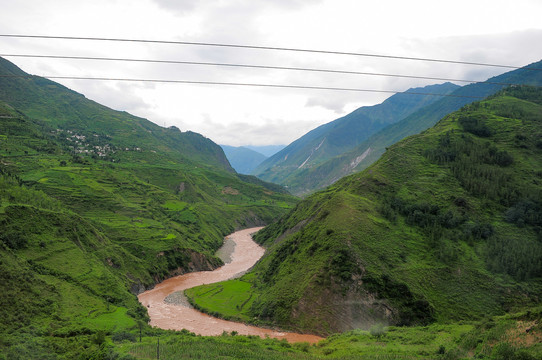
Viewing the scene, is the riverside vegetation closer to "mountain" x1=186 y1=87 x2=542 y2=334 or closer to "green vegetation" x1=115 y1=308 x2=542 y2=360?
"green vegetation" x1=115 y1=308 x2=542 y2=360

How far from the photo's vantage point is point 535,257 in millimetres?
52594

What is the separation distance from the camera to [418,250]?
56531 millimetres

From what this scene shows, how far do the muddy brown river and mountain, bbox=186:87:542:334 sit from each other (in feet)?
7.60

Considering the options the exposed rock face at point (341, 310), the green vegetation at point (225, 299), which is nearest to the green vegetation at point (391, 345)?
the exposed rock face at point (341, 310)

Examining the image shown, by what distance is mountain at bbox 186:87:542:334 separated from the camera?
48.6 meters

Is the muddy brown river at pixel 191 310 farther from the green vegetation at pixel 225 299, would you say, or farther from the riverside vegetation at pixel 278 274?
the riverside vegetation at pixel 278 274

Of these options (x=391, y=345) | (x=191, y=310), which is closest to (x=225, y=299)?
(x=191, y=310)

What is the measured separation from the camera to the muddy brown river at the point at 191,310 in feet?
163

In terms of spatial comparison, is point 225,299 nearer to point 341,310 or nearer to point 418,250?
point 341,310

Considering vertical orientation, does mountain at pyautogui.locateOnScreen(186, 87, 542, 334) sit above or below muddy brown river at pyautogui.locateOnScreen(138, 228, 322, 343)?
above

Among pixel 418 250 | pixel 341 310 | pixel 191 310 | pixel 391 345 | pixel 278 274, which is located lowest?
pixel 191 310

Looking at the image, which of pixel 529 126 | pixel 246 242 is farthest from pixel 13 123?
pixel 529 126

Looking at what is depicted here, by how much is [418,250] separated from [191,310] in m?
41.3

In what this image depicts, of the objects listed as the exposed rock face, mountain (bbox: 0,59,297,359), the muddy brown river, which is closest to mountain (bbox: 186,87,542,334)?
the exposed rock face
